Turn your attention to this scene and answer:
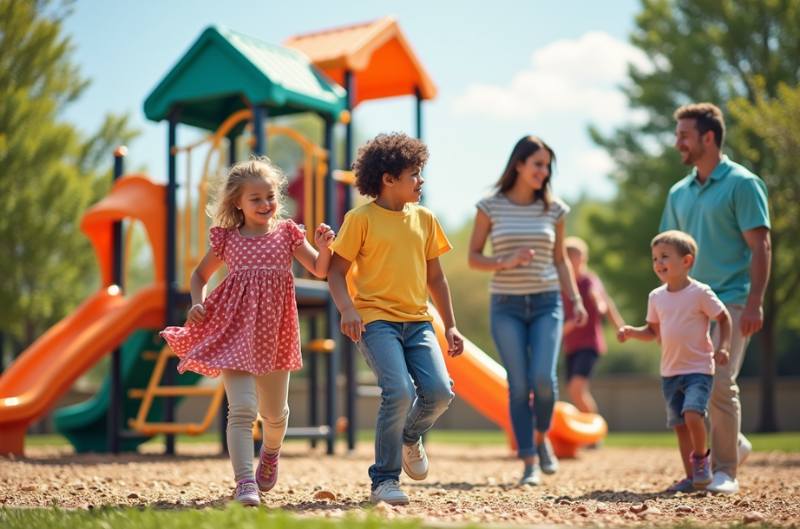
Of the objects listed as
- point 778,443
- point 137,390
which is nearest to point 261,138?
point 137,390

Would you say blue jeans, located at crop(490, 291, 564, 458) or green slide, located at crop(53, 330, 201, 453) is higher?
blue jeans, located at crop(490, 291, 564, 458)

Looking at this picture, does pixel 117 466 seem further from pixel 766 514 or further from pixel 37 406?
pixel 766 514

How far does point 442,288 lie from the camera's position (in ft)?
18.2

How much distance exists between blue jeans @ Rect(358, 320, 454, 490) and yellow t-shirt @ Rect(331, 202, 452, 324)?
8 cm

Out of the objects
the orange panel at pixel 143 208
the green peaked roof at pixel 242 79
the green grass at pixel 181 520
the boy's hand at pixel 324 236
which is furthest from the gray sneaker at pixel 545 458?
the orange panel at pixel 143 208

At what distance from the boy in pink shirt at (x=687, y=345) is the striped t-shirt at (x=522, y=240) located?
0.99 meters

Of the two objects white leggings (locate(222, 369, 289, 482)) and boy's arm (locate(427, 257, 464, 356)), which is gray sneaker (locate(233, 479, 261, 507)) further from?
boy's arm (locate(427, 257, 464, 356))

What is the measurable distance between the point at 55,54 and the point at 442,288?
1419 centimetres

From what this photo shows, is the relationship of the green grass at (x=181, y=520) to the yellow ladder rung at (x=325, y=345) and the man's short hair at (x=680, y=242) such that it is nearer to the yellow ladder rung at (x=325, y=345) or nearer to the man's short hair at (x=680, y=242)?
the man's short hair at (x=680, y=242)

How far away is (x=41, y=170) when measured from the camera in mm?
19000

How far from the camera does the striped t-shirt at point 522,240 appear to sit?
6941 mm

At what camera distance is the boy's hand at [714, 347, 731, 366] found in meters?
5.96

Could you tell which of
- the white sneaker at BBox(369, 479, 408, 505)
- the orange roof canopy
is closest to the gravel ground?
the white sneaker at BBox(369, 479, 408, 505)

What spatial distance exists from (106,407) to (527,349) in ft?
21.2
